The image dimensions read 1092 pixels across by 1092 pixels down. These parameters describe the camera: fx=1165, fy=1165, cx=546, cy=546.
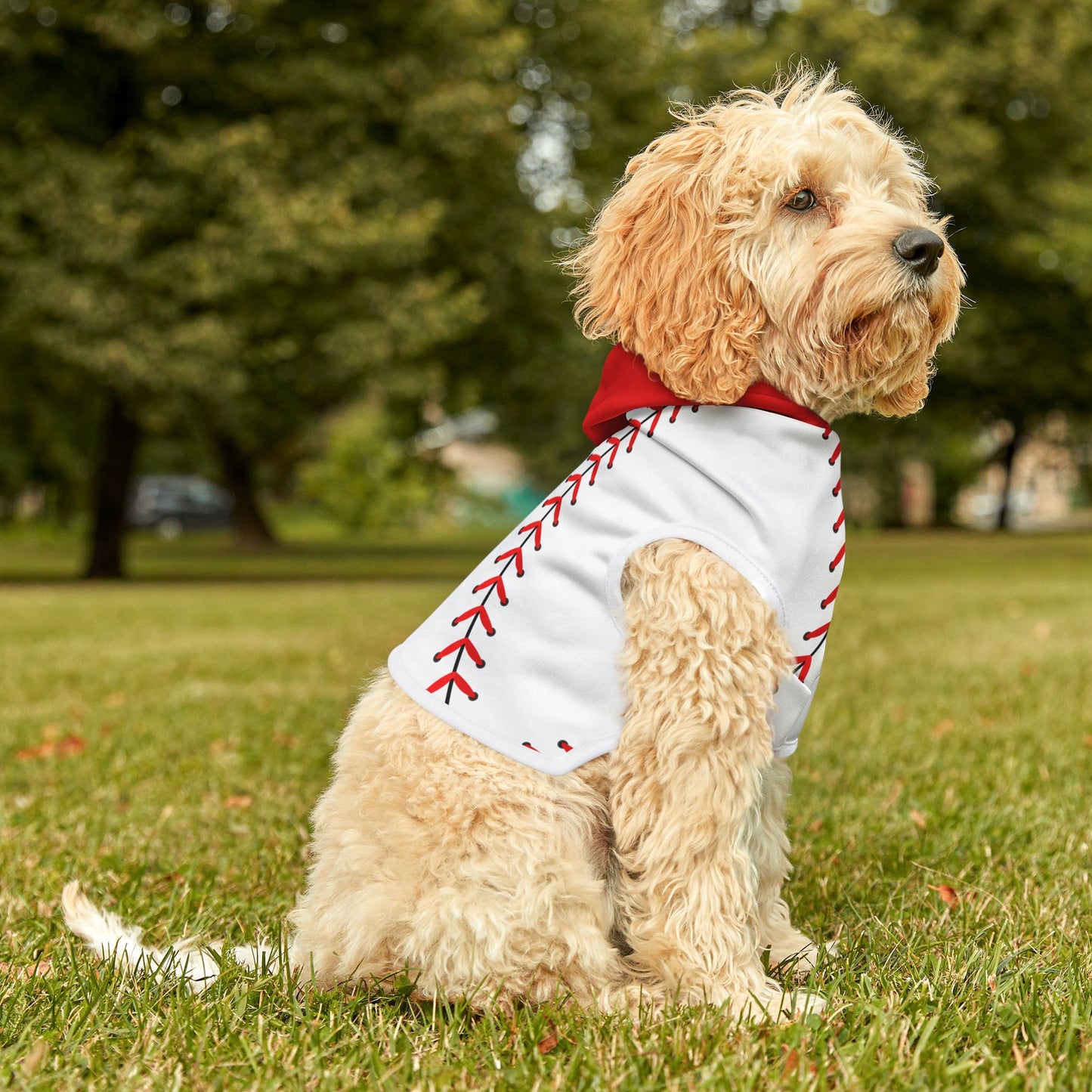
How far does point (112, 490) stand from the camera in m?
20.3

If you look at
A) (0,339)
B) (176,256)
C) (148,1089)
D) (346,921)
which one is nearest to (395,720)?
(346,921)

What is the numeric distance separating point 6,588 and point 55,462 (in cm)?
2295

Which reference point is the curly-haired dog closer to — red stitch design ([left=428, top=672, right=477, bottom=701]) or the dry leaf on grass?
red stitch design ([left=428, top=672, right=477, bottom=701])

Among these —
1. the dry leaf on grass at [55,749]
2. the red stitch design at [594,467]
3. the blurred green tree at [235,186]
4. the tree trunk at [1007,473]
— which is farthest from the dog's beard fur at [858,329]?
the tree trunk at [1007,473]

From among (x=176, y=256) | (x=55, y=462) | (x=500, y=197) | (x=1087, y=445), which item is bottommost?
(x=55, y=462)

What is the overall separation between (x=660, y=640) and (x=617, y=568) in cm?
19

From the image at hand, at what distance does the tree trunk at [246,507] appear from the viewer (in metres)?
32.0

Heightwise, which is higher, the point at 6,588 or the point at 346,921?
the point at 346,921

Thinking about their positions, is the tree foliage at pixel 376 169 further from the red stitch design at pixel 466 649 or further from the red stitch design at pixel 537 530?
the red stitch design at pixel 466 649

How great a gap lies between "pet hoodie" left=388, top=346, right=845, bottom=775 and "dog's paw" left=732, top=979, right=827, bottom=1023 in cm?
59

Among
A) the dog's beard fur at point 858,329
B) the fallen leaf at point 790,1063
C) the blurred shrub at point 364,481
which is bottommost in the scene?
the blurred shrub at point 364,481

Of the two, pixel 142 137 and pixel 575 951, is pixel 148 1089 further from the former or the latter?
pixel 142 137

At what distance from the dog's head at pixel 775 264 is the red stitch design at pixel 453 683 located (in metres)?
0.87

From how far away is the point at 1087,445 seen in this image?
38688 millimetres
